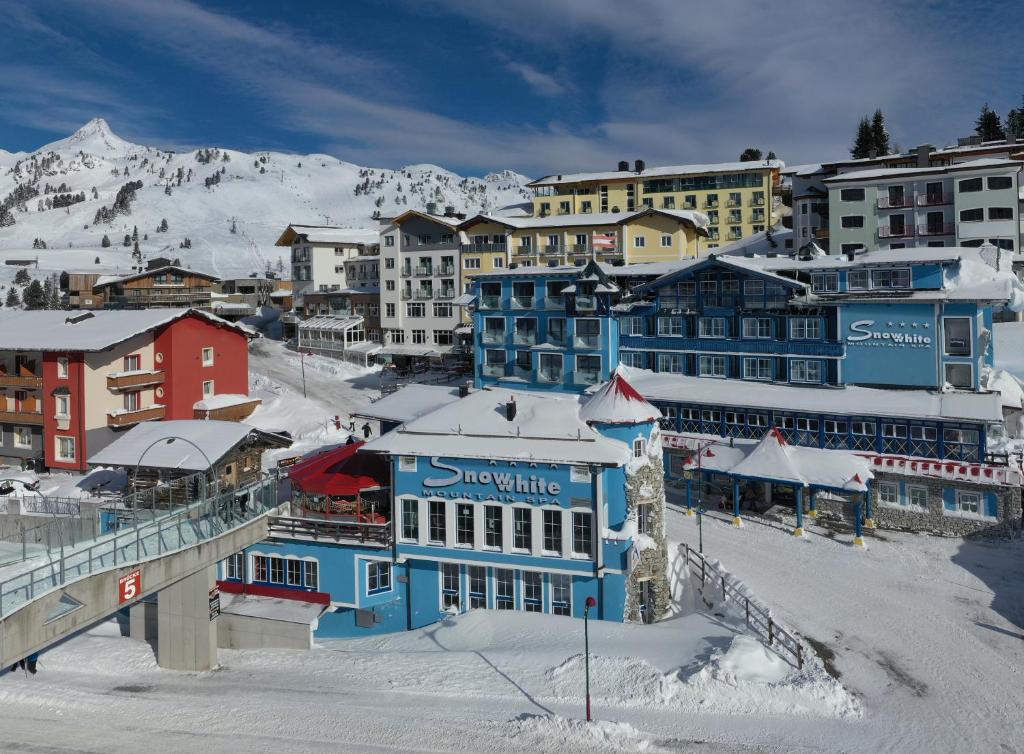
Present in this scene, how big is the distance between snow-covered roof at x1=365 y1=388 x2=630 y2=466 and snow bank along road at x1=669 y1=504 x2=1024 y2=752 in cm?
921

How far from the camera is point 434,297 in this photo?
7806 centimetres

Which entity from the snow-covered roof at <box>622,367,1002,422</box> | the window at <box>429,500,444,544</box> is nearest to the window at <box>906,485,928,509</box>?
the snow-covered roof at <box>622,367,1002,422</box>

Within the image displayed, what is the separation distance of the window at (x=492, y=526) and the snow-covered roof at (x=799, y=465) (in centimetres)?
1547

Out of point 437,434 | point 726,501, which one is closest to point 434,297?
point 726,501

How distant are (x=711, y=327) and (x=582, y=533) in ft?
88.7

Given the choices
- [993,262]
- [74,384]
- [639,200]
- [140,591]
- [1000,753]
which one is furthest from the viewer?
[639,200]

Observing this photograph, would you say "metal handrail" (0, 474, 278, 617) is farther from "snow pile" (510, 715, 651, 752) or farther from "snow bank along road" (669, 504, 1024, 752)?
"snow bank along road" (669, 504, 1024, 752)

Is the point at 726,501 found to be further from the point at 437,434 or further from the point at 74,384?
the point at 74,384

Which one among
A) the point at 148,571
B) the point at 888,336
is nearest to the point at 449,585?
the point at 148,571

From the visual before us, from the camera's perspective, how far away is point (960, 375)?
142ft

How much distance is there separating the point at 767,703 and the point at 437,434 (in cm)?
1441

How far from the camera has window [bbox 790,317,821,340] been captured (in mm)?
46875

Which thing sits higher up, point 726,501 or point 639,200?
point 639,200

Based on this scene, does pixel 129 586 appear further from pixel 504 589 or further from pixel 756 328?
pixel 756 328
